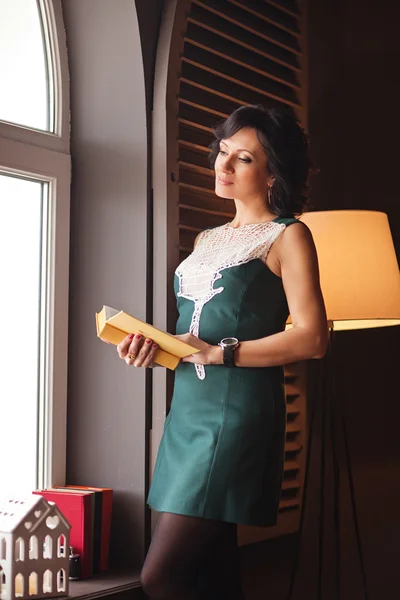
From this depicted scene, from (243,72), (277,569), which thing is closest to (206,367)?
(277,569)

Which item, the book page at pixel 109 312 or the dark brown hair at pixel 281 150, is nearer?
the book page at pixel 109 312

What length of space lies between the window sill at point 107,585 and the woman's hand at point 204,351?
71 centimetres

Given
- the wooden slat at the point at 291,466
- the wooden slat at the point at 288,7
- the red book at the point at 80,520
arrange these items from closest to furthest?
the red book at the point at 80,520 < the wooden slat at the point at 291,466 < the wooden slat at the point at 288,7

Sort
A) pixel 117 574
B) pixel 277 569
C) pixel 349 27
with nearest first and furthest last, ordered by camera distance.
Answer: pixel 117 574, pixel 277 569, pixel 349 27

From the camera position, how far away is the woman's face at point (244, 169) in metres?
2.15

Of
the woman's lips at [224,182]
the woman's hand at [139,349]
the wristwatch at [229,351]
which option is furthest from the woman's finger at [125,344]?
the woman's lips at [224,182]

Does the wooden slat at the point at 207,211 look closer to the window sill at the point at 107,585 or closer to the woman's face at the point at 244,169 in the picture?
the woman's face at the point at 244,169

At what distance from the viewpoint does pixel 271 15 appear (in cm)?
298

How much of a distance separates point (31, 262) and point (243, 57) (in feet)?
3.51

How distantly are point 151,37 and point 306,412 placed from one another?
4.83 ft

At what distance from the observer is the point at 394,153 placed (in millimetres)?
3627

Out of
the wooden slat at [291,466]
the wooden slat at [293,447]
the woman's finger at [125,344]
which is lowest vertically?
the wooden slat at [291,466]

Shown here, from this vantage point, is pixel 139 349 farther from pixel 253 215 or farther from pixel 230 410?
pixel 253 215

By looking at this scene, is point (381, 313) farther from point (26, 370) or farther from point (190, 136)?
point (26, 370)
